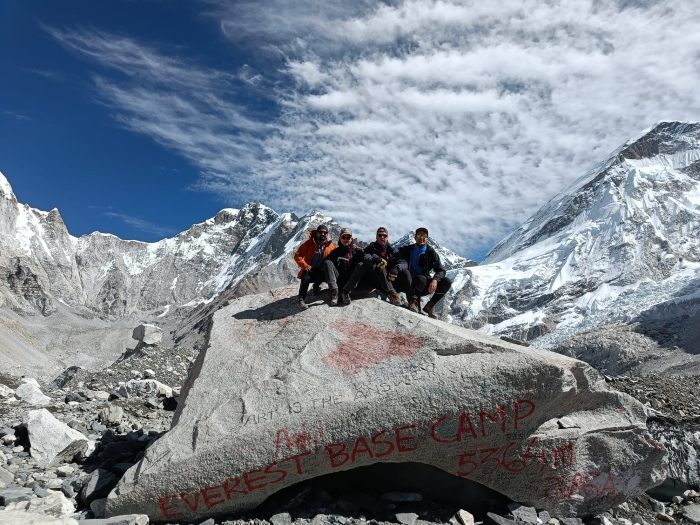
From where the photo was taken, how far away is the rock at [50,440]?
864cm

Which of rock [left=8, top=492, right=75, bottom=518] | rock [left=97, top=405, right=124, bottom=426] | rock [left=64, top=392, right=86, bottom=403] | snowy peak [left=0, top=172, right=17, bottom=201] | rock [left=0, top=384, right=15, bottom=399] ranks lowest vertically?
rock [left=8, top=492, right=75, bottom=518]

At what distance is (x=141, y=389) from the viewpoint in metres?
14.9

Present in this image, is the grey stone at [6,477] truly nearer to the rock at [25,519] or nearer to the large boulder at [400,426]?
the large boulder at [400,426]

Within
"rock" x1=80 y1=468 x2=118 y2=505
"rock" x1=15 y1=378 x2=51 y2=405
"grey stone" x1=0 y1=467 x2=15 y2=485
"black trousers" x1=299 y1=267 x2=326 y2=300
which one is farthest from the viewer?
"rock" x1=15 y1=378 x2=51 y2=405

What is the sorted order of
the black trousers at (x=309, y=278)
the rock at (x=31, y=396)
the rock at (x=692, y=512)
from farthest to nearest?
the rock at (x=31, y=396), the black trousers at (x=309, y=278), the rock at (x=692, y=512)

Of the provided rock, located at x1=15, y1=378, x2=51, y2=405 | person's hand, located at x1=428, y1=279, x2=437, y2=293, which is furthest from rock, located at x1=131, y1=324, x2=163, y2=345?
person's hand, located at x1=428, y1=279, x2=437, y2=293

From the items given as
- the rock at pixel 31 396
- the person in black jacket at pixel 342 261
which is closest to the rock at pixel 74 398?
the rock at pixel 31 396

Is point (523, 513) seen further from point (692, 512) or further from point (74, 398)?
point (74, 398)

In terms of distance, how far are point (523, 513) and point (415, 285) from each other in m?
4.25

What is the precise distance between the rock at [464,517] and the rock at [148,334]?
2479 cm

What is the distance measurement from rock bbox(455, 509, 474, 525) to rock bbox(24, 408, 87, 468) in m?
6.32

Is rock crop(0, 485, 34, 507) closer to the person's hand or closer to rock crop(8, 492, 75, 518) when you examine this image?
rock crop(8, 492, 75, 518)

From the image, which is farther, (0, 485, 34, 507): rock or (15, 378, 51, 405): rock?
(15, 378, 51, 405): rock

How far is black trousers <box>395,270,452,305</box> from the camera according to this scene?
987 centimetres
